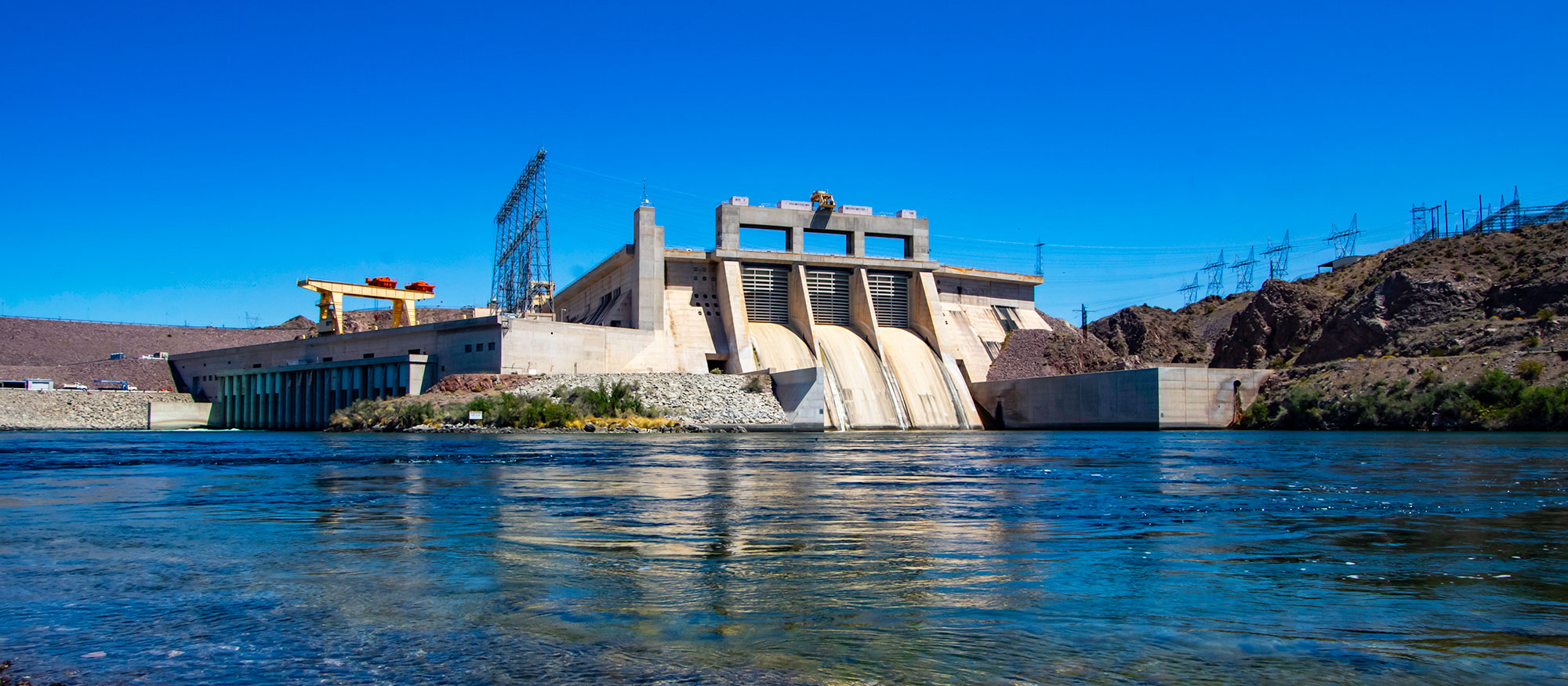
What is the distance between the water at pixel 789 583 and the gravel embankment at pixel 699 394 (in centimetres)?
2903

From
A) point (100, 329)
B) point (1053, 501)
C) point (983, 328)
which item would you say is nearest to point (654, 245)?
point (983, 328)

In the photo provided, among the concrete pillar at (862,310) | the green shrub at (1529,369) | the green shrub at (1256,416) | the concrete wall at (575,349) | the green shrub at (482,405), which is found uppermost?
the concrete pillar at (862,310)

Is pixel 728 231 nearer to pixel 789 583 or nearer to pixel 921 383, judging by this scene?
pixel 921 383

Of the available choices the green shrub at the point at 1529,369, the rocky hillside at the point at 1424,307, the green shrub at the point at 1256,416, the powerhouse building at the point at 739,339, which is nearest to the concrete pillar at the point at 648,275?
the powerhouse building at the point at 739,339

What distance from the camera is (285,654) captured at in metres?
4.31

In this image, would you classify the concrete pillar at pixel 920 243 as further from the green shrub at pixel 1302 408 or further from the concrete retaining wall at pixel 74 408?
the concrete retaining wall at pixel 74 408

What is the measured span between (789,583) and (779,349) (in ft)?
150

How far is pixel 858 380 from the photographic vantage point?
4969 cm

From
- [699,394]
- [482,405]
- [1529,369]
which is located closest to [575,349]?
[482,405]

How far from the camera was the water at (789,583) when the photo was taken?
419 centimetres

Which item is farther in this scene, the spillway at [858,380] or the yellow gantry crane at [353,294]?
the yellow gantry crane at [353,294]

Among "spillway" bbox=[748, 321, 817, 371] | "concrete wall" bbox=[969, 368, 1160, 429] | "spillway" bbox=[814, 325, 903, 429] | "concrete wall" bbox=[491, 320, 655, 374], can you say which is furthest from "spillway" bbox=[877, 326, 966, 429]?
"concrete wall" bbox=[491, 320, 655, 374]

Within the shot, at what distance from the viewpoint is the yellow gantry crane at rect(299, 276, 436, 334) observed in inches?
2291

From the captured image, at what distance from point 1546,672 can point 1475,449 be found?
73.0ft
